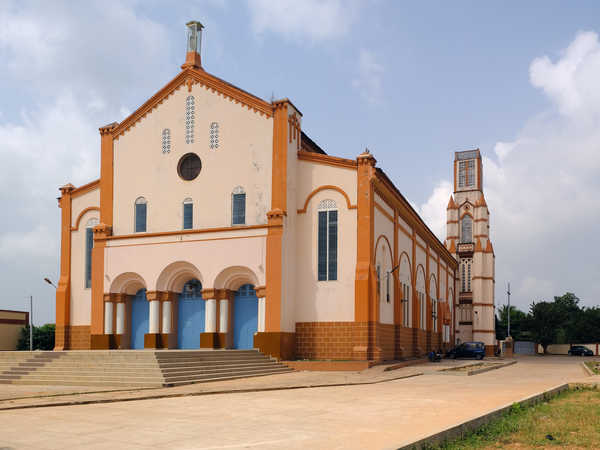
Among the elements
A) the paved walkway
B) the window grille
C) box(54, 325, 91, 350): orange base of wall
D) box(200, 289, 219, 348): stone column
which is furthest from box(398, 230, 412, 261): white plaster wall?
the paved walkway

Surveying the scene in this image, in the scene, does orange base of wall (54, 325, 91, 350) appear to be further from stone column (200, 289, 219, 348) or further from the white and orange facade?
stone column (200, 289, 219, 348)

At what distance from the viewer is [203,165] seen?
99.2ft

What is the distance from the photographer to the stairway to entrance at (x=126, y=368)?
2020 cm

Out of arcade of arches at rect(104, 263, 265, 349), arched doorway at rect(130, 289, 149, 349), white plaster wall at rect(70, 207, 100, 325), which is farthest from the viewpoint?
white plaster wall at rect(70, 207, 100, 325)

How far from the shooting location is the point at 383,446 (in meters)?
8.39

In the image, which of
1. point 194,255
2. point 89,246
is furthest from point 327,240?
point 89,246

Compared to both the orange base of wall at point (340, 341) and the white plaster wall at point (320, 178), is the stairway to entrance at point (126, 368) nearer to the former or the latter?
the orange base of wall at point (340, 341)

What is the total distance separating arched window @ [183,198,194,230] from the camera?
99.0 ft

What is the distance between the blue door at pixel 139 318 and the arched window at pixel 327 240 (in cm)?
908

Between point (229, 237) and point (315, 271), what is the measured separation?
4.14 metres

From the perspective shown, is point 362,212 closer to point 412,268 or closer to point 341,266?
point 341,266

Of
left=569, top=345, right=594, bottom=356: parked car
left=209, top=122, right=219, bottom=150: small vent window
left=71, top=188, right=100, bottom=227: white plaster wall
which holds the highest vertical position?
left=209, top=122, right=219, bottom=150: small vent window

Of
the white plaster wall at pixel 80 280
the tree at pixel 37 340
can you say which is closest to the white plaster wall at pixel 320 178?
the white plaster wall at pixel 80 280

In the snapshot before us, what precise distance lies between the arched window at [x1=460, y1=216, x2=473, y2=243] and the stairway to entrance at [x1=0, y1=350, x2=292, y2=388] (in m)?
45.7
